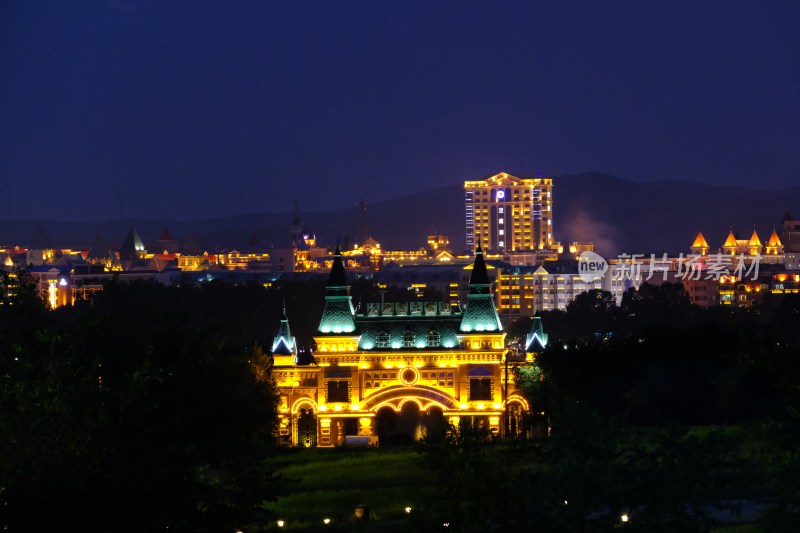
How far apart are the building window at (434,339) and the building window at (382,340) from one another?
1.70 metres

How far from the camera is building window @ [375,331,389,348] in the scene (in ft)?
214

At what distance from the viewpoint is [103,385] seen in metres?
27.5

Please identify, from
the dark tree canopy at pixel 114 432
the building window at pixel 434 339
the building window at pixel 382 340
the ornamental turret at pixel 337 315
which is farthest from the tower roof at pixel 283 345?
the dark tree canopy at pixel 114 432

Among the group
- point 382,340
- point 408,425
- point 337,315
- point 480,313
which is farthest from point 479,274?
point 408,425

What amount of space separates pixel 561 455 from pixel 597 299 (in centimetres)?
10849

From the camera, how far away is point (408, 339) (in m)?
65.6

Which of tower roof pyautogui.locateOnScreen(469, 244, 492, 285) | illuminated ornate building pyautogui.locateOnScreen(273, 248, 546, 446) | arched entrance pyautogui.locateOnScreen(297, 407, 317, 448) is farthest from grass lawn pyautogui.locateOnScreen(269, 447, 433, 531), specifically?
tower roof pyautogui.locateOnScreen(469, 244, 492, 285)

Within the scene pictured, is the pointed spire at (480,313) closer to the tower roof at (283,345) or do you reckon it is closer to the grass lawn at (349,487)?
the tower roof at (283,345)

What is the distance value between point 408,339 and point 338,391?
11.7 feet

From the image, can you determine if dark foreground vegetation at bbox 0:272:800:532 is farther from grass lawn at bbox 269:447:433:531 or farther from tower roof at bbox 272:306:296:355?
tower roof at bbox 272:306:296:355

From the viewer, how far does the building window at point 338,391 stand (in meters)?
64.4

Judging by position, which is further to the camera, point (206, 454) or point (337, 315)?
point (337, 315)

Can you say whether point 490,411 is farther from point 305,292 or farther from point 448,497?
point 305,292

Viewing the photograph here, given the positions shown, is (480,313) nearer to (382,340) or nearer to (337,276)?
(382,340)
